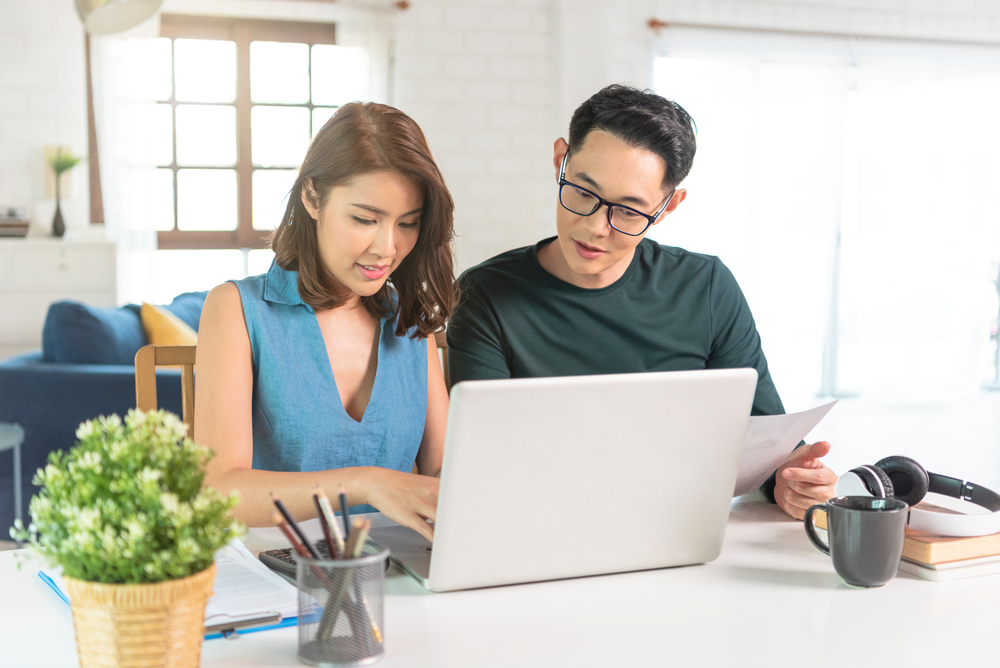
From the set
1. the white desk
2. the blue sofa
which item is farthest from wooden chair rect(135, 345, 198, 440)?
the blue sofa

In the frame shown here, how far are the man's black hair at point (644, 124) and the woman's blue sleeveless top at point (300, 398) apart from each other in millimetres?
536

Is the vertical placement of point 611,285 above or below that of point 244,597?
above

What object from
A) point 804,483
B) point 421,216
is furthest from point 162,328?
point 804,483

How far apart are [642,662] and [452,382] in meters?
0.88

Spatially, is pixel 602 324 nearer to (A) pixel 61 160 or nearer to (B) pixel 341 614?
(B) pixel 341 614

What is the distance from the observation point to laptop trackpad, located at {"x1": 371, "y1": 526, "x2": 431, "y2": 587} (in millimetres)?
996

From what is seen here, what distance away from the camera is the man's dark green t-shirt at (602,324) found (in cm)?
160

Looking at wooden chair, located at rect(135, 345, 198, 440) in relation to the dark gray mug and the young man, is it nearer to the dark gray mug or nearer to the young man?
the young man

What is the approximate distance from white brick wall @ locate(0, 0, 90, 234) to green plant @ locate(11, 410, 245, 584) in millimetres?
4340

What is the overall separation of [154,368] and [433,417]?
472 millimetres

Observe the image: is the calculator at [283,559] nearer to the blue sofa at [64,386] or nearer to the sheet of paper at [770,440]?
the sheet of paper at [770,440]

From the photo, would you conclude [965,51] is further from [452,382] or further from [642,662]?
[642,662]

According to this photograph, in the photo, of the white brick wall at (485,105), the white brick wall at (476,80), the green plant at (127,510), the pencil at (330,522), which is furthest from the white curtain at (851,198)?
the green plant at (127,510)

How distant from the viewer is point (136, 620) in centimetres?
65
